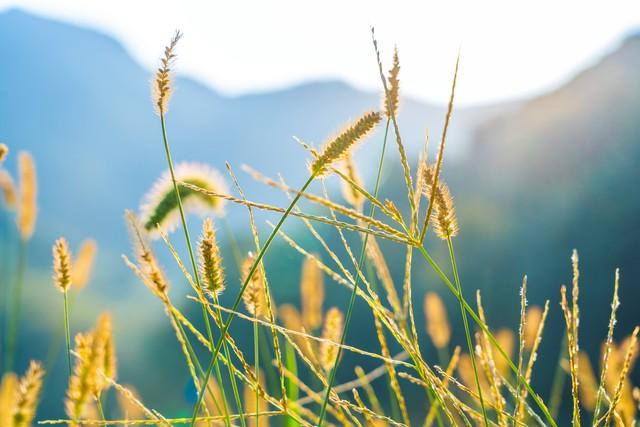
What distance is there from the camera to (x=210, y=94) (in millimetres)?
60938

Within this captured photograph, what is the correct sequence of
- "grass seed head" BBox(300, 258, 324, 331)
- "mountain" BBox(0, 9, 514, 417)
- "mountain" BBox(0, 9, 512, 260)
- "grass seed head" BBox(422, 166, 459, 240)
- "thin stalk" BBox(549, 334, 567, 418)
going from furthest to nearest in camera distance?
"mountain" BBox(0, 9, 512, 260)
"mountain" BBox(0, 9, 514, 417)
"thin stalk" BBox(549, 334, 567, 418)
"grass seed head" BBox(300, 258, 324, 331)
"grass seed head" BBox(422, 166, 459, 240)

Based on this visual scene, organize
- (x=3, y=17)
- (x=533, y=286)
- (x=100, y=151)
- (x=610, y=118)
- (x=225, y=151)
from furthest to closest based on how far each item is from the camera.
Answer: (x=100, y=151) → (x=225, y=151) → (x=3, y=17) → (x=610, y=118) → (x=533, y=286)

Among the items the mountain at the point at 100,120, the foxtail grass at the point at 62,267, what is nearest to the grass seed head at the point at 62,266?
the foxtail grass at the point at 62,267

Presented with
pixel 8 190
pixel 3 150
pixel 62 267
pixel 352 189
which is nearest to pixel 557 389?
pixel 352 189

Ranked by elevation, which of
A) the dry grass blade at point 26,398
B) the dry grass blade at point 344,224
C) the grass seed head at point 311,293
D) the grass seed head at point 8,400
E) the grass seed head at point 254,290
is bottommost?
the grass seed head at point 311,293

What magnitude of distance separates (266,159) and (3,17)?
21774mm

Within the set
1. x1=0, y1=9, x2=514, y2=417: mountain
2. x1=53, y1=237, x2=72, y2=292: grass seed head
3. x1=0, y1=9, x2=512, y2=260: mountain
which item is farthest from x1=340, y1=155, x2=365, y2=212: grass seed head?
x1=0, y1=9, x2=512, y2=260: mountain

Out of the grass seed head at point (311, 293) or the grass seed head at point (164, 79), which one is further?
the grass seed head at point (311, 293)

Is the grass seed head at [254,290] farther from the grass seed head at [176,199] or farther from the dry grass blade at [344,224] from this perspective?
the grass seed head at [176,199]

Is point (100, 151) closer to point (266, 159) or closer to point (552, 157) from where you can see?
point (266, 159)

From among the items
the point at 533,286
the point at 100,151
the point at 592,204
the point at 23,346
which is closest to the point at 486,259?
the point at 533,286

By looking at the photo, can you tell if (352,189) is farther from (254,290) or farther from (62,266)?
(62,266)

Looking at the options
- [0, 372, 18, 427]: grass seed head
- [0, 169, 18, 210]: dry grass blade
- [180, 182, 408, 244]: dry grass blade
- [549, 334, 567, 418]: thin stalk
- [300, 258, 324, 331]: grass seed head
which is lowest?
[549, 334, 567, 418]: thin stalk

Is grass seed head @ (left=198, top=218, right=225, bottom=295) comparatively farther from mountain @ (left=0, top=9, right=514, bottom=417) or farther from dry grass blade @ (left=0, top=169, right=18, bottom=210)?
mountain @ (left=0, top=9, right=514, bottom=417)
